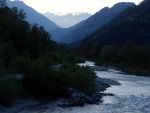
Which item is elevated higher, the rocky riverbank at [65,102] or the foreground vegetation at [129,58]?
the foreground vegetation at [129,58]

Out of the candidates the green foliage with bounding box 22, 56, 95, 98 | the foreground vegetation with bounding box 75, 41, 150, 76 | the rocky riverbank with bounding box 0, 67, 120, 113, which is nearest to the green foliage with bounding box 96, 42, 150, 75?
the foreground vegetation with bounding box 75, 41, 150, 76

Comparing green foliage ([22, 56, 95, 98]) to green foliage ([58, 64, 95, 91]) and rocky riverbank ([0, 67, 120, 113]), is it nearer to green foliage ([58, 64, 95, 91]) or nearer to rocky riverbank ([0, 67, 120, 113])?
green foliage ([58, 64, 95, 91])

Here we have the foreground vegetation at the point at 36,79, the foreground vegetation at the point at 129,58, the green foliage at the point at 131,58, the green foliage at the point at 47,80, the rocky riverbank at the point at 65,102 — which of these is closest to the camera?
the foreground vegetation at the point at 36,79

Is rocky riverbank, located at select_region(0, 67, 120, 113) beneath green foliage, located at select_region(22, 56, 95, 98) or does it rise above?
beneath

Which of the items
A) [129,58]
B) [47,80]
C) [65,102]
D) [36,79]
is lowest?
[65,102]

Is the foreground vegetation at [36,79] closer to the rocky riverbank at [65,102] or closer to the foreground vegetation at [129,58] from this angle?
the rocky riverbank at [65,102]

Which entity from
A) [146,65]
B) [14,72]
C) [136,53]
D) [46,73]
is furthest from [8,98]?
[136,53]

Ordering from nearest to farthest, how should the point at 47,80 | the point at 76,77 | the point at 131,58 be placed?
1. the point at 47,80
2. the point at 76,77
3. the point at 131,58

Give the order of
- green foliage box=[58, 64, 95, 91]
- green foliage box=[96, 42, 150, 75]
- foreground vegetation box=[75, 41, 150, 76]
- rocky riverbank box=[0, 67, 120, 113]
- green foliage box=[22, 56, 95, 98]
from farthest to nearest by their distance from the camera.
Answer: green foliage box=[96, 42, 150, 75] → foreground vegetation box=[75, 41, 150, 76] → green foliage box=[58, 64, 95, 91] → green foliage box=[22, 56, 95, 98] → rocky riverbank box=[0, 67, 120, 113]

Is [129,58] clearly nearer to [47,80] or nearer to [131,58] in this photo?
[131,58]

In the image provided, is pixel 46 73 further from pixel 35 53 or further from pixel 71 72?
pixel 35 53

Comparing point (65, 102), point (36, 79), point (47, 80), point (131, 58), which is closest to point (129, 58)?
point (131, 58)

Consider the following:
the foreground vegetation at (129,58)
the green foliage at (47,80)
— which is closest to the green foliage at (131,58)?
the foreground vegetation at (129,58)

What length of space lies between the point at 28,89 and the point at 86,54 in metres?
126
